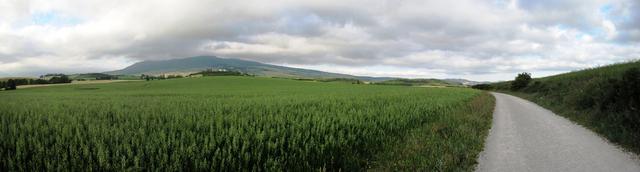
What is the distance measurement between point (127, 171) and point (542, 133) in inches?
495

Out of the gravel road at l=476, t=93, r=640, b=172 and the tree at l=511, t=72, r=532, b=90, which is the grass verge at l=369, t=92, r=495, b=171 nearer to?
the gravel road at l=476, t=93, r=640, b=172

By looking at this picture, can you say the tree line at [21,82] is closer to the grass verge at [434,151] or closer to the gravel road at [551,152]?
the grass verge at [434,151]

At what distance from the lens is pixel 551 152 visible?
846 cm

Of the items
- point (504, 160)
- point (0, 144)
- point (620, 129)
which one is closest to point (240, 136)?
point (0, 144)

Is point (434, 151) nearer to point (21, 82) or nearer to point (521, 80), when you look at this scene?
point (521, 80)

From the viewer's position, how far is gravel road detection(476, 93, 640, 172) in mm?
7129

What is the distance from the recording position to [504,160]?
25.2ft

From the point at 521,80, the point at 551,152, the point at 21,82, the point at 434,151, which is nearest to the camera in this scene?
the point at 434,151

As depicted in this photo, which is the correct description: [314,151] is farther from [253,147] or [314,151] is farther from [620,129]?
[620,129]

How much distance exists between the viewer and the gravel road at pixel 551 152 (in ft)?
23.4

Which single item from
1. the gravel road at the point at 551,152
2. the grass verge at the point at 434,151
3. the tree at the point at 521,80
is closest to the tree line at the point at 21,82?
the grass verge at the point at 434,151

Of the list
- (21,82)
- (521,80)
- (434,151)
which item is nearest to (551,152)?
(434,151)

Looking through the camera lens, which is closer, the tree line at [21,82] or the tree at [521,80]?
the tree at [521,80]

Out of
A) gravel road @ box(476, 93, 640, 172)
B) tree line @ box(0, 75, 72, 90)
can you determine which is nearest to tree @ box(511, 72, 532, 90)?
gravel road @ box(476, 93, 640, 172)
